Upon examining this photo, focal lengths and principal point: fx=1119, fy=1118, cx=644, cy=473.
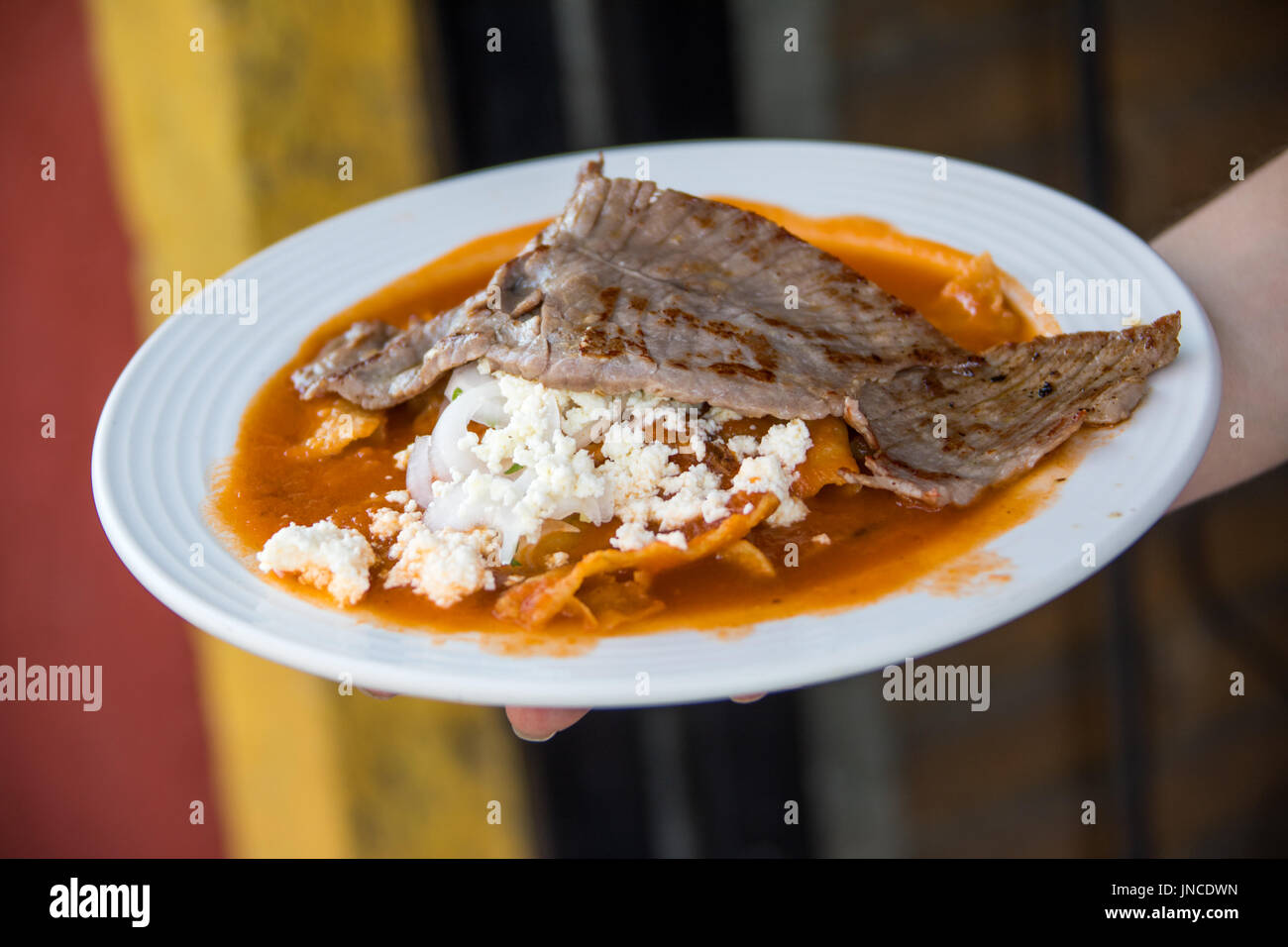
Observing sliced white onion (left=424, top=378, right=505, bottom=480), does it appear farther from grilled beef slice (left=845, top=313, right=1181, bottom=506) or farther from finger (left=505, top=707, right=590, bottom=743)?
grilled beef slice (left=845, top=313, right=1181, bottom=506)

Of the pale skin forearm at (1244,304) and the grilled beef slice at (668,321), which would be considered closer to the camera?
the grilled beef slice at (668,321)

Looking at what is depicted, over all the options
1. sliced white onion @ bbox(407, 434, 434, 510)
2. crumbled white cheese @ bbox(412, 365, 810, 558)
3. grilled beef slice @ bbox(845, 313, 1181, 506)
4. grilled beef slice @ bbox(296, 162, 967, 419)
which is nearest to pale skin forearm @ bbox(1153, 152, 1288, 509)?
grilled beef slice @ bbox(845, 313, 1181, 506)

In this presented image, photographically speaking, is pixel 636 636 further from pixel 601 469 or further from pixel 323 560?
pixel 323 560

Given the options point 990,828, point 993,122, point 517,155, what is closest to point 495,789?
point 990,828

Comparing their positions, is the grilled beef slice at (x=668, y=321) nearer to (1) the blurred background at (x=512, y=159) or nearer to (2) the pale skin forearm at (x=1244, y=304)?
(2) the pale skin forearm at (x=1244, y=304)

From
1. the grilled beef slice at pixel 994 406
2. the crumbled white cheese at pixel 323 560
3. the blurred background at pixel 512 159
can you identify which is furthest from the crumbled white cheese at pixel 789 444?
the blurred background at pixel 512 159

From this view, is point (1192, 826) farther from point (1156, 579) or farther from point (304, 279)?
point (304, 279)

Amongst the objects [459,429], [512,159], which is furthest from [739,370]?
[512,159]
